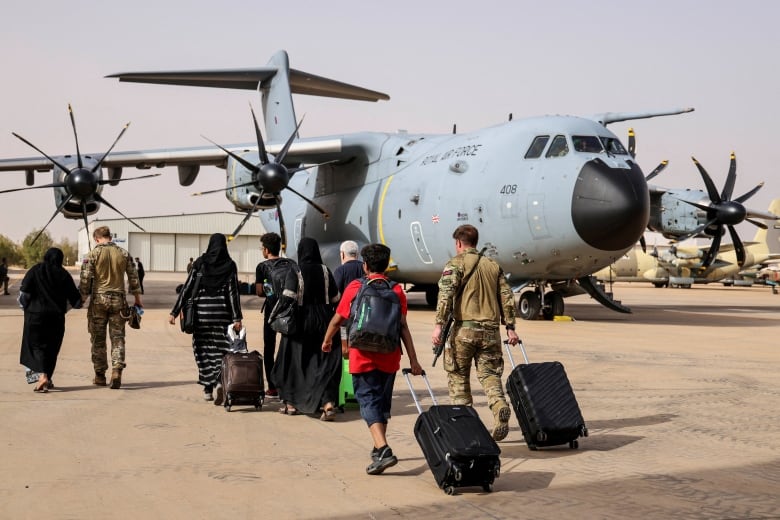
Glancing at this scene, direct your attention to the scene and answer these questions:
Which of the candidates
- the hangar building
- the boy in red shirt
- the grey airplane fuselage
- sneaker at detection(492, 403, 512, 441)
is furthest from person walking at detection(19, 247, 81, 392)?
the hangar building

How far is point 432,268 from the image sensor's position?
21.0m

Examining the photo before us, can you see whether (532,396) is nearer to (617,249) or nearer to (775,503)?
(775,503)

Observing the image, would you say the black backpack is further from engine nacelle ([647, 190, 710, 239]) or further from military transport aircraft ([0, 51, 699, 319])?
engine nacelle ([647, 190, 710, 239])

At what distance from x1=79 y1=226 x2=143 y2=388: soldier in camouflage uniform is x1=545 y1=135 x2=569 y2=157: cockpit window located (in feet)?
32.7

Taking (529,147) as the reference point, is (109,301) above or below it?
below

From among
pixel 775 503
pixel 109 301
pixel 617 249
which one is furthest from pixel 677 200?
pixel 775 503

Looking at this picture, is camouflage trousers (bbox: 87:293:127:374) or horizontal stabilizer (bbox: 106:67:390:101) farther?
horizontal stabilizer (bbox: 106:67:390:101)

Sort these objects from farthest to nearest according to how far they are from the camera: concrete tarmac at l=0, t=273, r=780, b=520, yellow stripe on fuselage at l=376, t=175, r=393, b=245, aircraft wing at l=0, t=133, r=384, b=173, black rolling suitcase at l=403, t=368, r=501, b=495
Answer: aircraft wing at l=0, t=133, r=384, b=173, yellow stripe on fuselage at l=376, t=175, r=393, b=245, black rolling suitcase at l=403, t=368, r=501, b=495, concrete tarmac at l=0, t=273, r=780, b=520

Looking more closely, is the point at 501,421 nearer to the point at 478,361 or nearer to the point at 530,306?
the point at 478,361

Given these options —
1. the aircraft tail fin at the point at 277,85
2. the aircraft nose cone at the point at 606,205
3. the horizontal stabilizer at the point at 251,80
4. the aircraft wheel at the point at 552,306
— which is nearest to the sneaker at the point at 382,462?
the aircraft nose cone at the point at 606,205

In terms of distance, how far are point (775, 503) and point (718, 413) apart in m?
3.47

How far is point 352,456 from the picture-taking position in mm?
6852

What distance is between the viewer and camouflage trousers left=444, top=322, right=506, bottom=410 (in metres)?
7.16

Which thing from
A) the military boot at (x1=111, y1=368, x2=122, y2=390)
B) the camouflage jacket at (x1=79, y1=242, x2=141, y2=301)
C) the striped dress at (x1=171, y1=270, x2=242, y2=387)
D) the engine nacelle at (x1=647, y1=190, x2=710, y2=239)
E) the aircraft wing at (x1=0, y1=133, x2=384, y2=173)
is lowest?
the military boot at (x1=111, y1=368, x2=122, y2=390)
